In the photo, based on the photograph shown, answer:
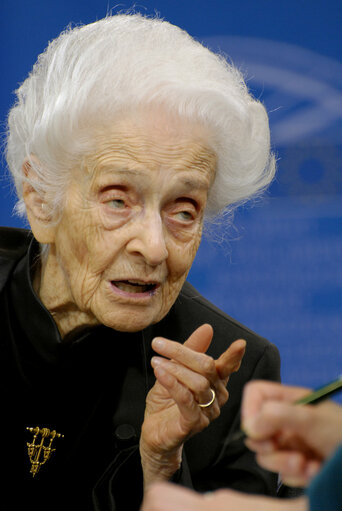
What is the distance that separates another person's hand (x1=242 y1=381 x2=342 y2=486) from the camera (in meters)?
0.46

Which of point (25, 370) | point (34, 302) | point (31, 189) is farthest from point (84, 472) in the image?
point (31, 189)

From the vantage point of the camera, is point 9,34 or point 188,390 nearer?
point 188,390

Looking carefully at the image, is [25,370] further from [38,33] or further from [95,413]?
[38,33]

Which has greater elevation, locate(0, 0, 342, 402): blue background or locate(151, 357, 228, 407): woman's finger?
locate(0, 0, 342, 402): blue background

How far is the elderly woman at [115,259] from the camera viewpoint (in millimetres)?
1146

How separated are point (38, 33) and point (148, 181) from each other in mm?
1011

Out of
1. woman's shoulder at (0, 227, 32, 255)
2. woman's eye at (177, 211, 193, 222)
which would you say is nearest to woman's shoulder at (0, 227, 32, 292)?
woman's shoulder at (0, 227, 32, 255)

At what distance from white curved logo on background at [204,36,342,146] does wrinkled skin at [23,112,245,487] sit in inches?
28.7

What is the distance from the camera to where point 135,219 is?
3.92ft

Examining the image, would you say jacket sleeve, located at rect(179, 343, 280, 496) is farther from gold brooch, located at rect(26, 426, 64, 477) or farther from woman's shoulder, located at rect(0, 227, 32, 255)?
woman's shoulder, located at rect(0, 227, 32, 255)

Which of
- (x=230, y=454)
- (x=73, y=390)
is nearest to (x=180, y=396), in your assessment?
(x=230, y=454)

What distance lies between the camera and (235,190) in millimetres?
1422

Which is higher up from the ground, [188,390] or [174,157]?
[174,157]

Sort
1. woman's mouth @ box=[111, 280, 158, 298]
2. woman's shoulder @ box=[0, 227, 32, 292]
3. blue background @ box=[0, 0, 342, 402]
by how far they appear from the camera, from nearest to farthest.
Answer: woman's mouth @ box=[111, 280, 158, 298]
woman's shoulder @ box=[0, 227, 32, 292]
blue background @ box=[0, 0, 342, 402]
